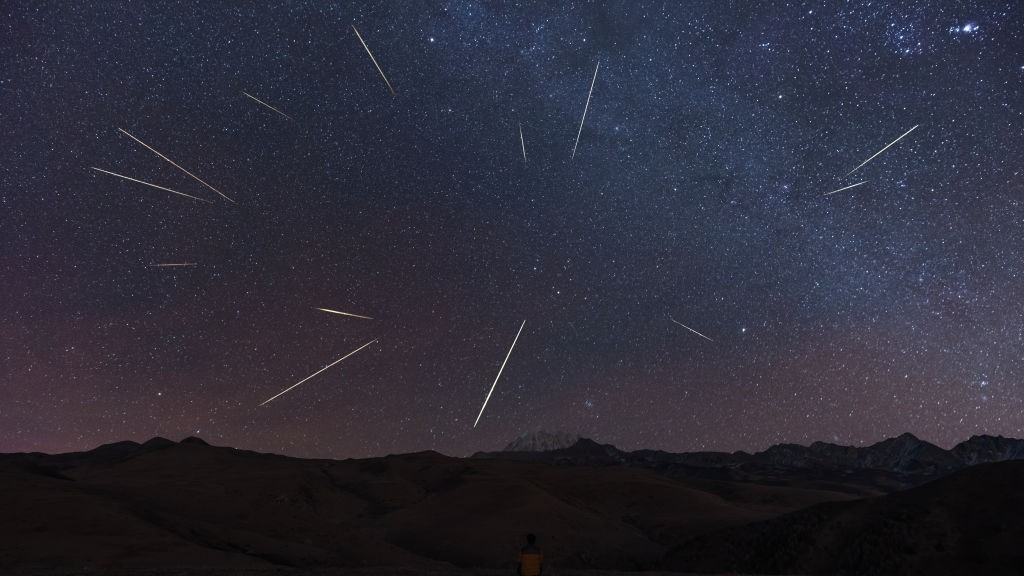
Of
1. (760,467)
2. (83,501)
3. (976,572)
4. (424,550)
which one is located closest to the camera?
(976,572)

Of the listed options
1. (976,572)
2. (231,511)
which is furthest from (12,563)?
(976,572)

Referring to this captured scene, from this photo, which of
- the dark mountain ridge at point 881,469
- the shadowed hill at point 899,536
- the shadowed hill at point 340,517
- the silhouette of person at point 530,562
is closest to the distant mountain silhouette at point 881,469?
the dark mountain ridge at point 881,469

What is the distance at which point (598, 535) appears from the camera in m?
50.0

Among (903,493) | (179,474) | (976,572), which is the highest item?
(179,474)

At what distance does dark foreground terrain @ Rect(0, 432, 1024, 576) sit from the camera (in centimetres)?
2675

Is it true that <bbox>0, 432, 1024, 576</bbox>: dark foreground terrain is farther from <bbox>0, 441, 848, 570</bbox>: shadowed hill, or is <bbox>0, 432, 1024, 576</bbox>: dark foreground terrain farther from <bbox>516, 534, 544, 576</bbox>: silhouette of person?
<bbox>516, 534, 544, 576</bbox>: silhouette of person

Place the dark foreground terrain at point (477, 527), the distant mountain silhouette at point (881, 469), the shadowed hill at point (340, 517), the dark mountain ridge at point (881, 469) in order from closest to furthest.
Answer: the dark foreground terrain at point (477, 527), the shadowed hill at point (340, 517), the distant mountain silhouette at point (881, 469), the dark mountain ridge at point (881, 469)

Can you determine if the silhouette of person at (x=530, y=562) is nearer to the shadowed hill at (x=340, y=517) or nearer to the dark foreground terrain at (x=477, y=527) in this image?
the dark foreground terrain at (x=477, y=527)

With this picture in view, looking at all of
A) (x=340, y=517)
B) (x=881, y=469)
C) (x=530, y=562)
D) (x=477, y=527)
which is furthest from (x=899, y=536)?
(x=881, y=469)

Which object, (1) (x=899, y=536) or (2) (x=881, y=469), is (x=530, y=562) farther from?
(2) (x=881, y=469)

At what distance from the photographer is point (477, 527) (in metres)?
50.0

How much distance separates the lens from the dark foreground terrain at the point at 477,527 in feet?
87.8

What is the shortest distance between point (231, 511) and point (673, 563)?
96.2ft

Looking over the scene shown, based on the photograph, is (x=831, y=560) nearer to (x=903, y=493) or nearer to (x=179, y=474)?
(x=903, y=493)
